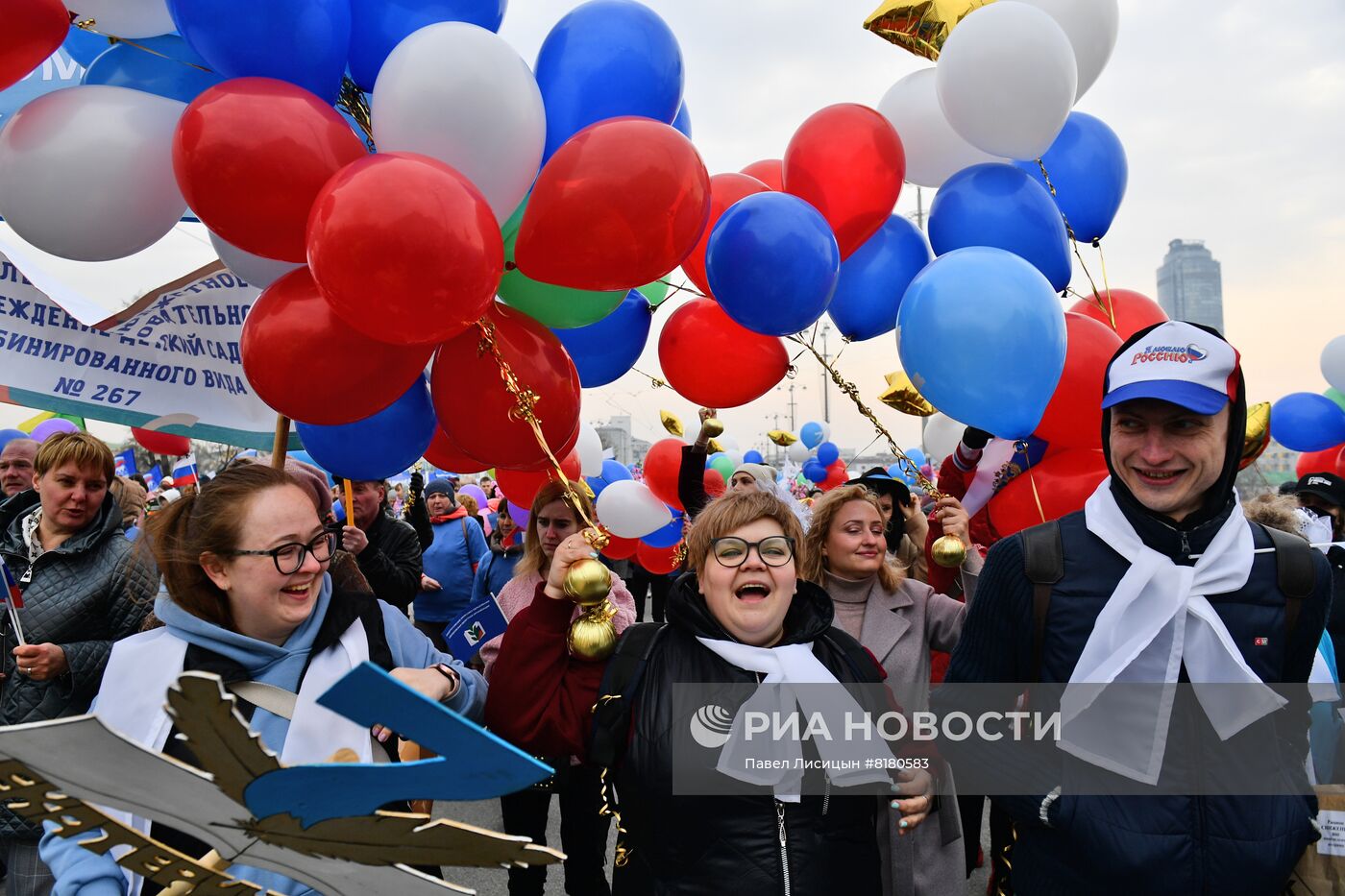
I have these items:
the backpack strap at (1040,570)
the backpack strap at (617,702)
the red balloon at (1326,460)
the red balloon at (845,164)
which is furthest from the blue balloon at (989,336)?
the red balloon at (1326,460)

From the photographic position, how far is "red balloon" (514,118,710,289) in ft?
6.48

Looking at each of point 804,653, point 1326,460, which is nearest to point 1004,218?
point 804,653

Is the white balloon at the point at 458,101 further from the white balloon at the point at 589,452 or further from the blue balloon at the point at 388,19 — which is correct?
the white balloon at the point at 589,452

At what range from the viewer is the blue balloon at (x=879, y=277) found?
10.6 feet

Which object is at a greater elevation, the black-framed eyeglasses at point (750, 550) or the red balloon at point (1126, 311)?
the red balloon at point (1126, 311)

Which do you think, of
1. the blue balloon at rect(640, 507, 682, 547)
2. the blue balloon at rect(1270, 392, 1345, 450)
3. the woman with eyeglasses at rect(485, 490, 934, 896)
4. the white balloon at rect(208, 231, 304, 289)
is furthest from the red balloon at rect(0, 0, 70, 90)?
the blue balloon at rect(1270, 392, 1345, 450)

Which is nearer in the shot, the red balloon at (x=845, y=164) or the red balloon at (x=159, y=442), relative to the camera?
the red balloon at (x=845, y=164)

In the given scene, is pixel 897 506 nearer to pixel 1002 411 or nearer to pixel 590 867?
pixel 1002 411

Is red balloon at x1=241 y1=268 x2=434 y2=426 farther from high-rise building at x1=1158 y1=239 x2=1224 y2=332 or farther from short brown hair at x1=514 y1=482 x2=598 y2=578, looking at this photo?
high-rise building at x1=1158 y1=239 x2=1224 y2=332

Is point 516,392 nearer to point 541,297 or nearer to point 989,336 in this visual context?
point 541,297

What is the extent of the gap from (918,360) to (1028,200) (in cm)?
76

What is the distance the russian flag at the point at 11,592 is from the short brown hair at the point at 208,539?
4.30 ft

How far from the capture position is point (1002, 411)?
2602 millimetres

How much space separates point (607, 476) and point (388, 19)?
3.06 meters
